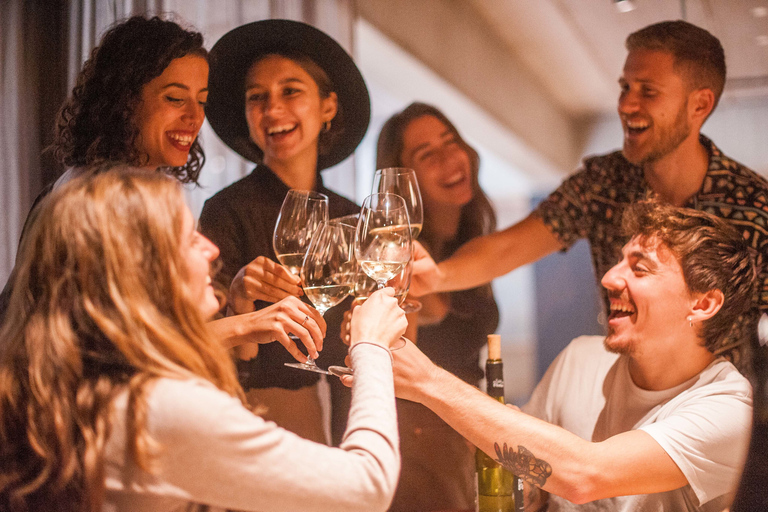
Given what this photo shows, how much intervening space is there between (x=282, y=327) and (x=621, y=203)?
128cm

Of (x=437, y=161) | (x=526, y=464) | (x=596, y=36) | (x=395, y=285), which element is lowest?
(x=526, y=464)

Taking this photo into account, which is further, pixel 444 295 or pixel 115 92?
pixel 444 295

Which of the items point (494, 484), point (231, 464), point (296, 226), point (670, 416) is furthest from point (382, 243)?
point (670, 416)

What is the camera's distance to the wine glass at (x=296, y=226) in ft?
4.87

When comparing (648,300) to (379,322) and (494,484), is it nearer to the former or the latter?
(494,484)

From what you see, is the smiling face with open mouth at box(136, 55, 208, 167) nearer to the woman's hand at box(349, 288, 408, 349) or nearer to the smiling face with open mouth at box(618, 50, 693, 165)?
the woman's hand at box(349, 288, 408, 349)

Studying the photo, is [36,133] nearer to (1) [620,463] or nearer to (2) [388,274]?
(2) [388,274]

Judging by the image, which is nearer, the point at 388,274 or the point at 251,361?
the point at 388,274

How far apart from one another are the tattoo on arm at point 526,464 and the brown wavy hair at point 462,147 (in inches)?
38.3

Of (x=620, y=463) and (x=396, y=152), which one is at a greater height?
(x=396, y=152)

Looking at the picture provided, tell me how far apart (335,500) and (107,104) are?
119cm

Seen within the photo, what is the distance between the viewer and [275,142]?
1.89 m

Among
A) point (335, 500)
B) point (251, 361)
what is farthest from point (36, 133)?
point (335, 500)

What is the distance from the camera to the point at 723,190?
1898 millimetres
